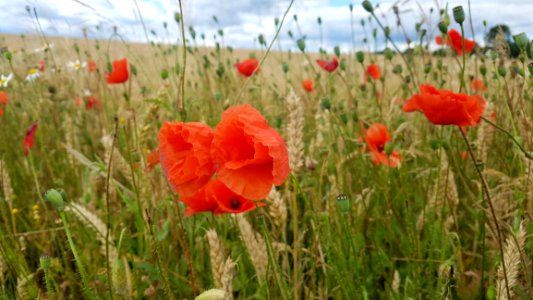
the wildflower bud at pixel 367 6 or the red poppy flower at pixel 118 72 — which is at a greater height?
the wildflower bud at pixel 367 6

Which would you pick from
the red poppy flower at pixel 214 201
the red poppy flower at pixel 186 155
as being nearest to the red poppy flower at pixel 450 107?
the red poppy flower at pixel 214 201

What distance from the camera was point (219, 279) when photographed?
42.4 inches

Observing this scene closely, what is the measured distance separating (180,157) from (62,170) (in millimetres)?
1782

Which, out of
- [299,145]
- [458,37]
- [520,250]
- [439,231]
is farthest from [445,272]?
[458,37]

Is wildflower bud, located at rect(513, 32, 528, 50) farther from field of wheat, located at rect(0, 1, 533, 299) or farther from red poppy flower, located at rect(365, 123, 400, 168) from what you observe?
red poppy flower, located at rect(365, 123, 400, 168)

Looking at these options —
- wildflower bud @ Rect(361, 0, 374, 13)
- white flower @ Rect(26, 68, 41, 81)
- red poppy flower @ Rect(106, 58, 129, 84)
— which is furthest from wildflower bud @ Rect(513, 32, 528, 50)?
white flower @ Rect(26, 68, 41, 81)

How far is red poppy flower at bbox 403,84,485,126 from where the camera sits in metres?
1.29

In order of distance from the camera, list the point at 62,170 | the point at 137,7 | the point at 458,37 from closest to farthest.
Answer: the point at 137,7 → the point at 458,37 → the point at 62,170

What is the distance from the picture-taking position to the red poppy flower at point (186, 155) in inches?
36.2

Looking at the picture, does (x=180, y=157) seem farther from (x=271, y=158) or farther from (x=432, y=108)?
(x=432, y=108)

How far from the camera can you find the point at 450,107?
1288mm

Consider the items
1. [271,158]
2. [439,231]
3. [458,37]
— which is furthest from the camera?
[458,37]

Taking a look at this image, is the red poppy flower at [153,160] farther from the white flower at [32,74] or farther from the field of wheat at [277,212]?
the white flower at [32,74]

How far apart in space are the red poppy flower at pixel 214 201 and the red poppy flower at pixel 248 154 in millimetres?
316
